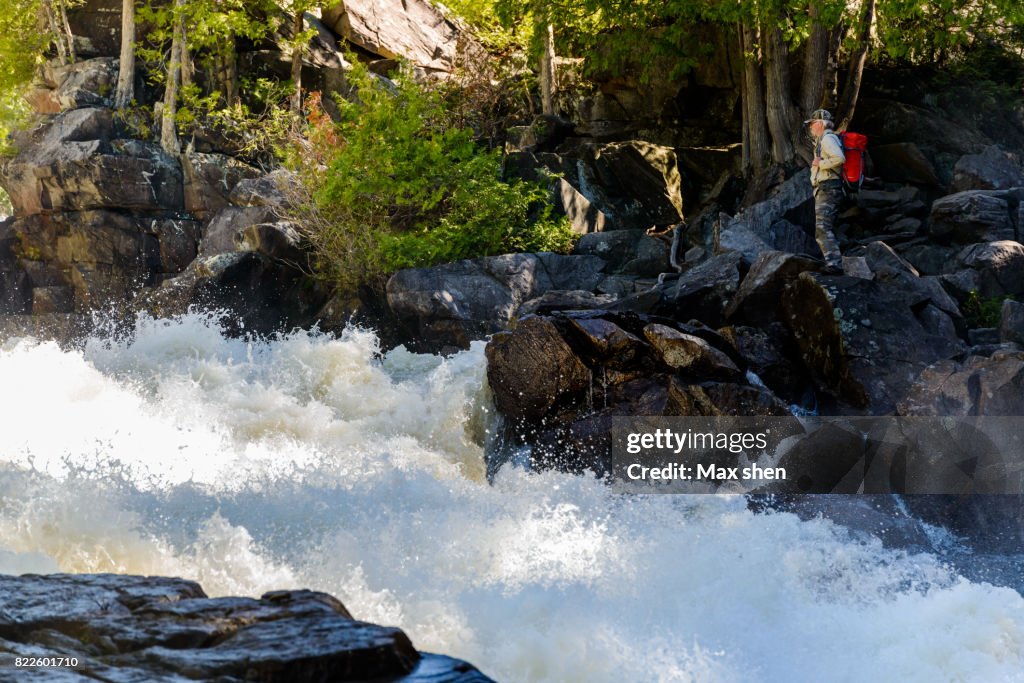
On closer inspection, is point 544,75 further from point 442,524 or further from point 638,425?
point 442,524

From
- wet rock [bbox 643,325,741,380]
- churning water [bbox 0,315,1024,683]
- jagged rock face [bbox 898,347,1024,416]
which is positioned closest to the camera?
churning water [bbox 0,315,1024,683]

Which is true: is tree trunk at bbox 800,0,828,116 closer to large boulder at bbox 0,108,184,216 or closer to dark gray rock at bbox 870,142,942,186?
dark gray rock at bbox 870,142,942,186

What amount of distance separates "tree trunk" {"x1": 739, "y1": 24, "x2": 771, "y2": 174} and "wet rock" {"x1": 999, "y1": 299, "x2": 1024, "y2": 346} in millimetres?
7202

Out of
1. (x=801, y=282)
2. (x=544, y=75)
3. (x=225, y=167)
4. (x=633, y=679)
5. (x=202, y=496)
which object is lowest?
(x=633, y=679)

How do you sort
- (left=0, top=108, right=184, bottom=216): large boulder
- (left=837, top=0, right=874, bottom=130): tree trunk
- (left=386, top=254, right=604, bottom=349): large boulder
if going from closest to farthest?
(left=386, top=254, right=604, bottom=349): large boulder → (left=837, top=0, right=874, bottom=130): tree trunk → (left=0, top=108, right=184, bottom=216): large boulder

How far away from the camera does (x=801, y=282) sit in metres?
9.65

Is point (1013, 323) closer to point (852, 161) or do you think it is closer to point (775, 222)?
point (852, 161)

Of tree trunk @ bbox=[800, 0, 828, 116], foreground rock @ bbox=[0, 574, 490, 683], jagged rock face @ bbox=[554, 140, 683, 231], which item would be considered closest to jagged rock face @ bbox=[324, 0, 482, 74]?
jagged rock face @ bbox=[554, 140, 683, 231]

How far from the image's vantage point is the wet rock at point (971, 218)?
1245cm

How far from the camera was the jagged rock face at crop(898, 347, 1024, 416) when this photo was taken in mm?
7863

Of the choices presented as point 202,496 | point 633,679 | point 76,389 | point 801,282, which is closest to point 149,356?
point 76,389

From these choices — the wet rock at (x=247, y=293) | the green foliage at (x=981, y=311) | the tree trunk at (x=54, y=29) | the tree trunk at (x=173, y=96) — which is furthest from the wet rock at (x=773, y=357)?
the tree trunk at (x=54, y=29)

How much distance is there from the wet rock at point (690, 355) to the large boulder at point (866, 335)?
1011 mm

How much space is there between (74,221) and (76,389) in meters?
8.95
